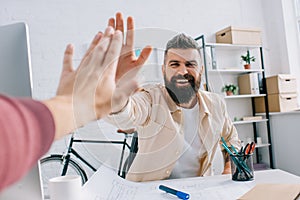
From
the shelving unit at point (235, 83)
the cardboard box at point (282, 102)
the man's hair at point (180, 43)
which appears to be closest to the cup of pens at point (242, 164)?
the man's hair at point (180, 43)

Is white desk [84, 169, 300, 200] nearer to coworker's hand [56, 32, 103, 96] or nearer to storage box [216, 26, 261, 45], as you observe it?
coworker's hand [56, 32, 103, 96]

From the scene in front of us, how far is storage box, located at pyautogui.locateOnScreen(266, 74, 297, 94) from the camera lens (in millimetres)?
2755

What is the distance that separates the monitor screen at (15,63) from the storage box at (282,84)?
2.60 metres

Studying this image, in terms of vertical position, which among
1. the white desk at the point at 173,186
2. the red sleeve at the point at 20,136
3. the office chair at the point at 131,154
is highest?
the red sleeve at the point at 20,136

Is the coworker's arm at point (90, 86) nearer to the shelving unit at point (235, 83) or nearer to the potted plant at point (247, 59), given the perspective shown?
the shelving unit at point (235, 83)

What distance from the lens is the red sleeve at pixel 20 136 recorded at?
0.18 meters

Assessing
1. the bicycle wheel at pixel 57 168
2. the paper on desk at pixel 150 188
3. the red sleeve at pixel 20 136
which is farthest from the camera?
the bicycle wheel at pixel 57 168

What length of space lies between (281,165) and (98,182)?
2425mm

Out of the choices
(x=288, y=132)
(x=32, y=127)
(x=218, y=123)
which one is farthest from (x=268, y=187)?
(x=288, y=132)

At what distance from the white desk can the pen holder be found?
22 millimetres

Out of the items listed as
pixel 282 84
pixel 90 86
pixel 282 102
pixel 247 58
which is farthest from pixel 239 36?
pixel 90 86

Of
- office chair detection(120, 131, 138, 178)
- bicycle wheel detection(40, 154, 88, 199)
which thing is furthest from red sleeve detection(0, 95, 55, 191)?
bicycle wheel detection(40, 154, 88, 199)

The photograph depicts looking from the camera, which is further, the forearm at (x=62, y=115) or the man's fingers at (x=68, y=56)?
the man's fingers at (x=68, y=56)

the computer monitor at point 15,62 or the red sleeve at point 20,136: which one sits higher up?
the computer monitor at point 15,62
